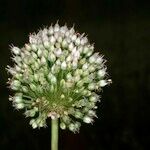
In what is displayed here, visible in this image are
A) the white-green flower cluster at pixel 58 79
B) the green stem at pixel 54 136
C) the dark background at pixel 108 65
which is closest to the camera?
the green stem at pixel 54 136

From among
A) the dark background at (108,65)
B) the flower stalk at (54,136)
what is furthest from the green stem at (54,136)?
the dark background at (108,65)

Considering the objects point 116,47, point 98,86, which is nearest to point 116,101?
point 116,47

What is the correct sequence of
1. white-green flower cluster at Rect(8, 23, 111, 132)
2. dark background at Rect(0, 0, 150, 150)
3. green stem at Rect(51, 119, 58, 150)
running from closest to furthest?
green stem at Rect(51, 119, 58, 150) → white-green flower cluster at Rect(8, 23, 111, 132) → dark background at Rect(0, 0, 150, 150)

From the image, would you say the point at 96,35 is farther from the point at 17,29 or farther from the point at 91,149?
the point at 91,149

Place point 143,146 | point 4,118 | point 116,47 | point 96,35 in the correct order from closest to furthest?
point 143,146
point 4,118
point 116,47
point 96,35

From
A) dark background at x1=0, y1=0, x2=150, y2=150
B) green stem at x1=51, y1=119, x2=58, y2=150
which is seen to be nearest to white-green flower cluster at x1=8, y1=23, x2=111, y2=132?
green stem at x1=51, y1=119, x2=58, y2=150

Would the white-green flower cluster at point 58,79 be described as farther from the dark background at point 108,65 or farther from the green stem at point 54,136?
the dark background at point 108,65

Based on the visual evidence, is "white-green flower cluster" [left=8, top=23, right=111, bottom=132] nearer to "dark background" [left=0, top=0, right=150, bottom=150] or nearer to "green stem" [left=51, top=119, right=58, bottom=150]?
"green stem" [left=51, top=119, right=58, bottom=150]
